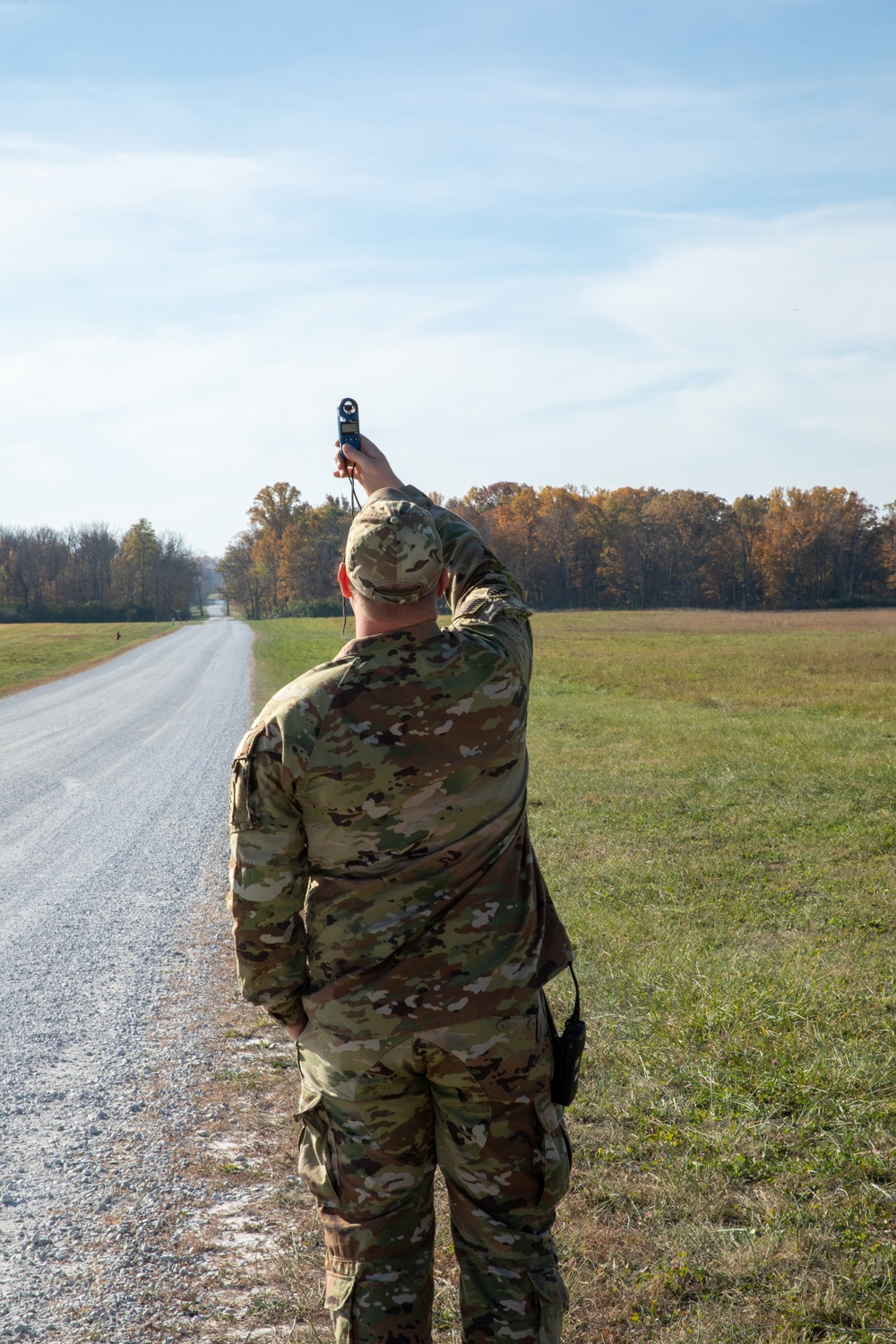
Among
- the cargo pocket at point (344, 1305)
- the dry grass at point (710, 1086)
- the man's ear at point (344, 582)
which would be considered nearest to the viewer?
the cargo pocket at point (344, 1305)

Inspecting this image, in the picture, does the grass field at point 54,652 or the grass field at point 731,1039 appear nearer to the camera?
the grass field at point 731,1039

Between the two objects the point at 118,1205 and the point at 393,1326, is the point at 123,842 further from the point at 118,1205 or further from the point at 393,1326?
the point at 393,1326

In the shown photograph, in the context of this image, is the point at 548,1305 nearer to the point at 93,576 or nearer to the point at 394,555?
the point at 394,555

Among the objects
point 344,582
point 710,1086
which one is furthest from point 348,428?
point 710,1086

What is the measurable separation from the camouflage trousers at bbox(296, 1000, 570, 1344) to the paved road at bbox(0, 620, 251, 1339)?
4.79ft

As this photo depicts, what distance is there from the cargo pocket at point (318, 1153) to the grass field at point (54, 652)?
80.9 feet

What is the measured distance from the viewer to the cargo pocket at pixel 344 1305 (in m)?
2.05

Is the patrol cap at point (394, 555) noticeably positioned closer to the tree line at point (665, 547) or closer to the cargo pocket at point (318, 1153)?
the cargo pocket at point (318, 1153)

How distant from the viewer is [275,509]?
93.1m

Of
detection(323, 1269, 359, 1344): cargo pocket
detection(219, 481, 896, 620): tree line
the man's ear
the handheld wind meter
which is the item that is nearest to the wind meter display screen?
the handheld wind meter

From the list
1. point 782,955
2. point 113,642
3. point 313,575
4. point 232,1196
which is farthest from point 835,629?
point 313,575

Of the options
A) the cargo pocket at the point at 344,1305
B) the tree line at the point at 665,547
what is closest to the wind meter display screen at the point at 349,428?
the cargo pocket at the point at 344,1305

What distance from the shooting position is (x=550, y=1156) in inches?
82.7

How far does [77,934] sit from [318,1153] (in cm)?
523
